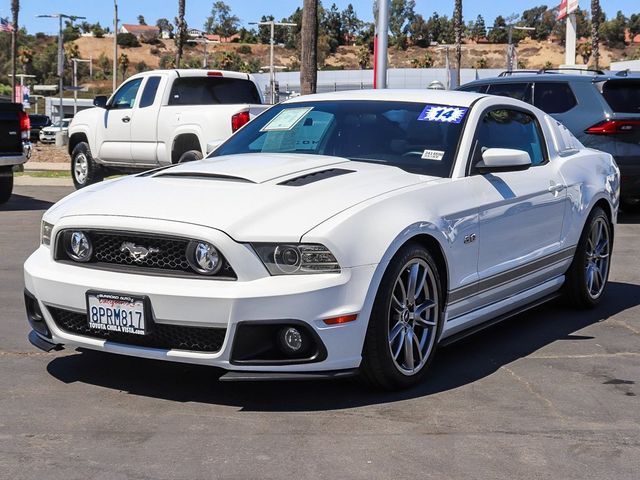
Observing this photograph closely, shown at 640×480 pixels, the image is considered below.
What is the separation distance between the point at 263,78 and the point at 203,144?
60461mm

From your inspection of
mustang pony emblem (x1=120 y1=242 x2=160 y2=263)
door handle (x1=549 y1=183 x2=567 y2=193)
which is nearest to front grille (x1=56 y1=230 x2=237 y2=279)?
mustang pony emblem (x1=120 y1=242 x2=160 y2=263)

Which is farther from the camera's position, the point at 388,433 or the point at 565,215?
the point at 565,215

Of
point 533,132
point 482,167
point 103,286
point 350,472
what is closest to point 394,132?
point 482,167

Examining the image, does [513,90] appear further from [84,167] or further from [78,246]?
[78,246]

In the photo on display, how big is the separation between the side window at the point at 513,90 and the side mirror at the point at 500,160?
7.28m

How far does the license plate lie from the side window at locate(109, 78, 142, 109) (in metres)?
11.5

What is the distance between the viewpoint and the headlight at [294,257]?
4652 mm

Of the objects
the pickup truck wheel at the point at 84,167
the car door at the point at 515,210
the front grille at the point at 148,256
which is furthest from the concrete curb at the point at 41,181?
the front grille at the point at 148,256

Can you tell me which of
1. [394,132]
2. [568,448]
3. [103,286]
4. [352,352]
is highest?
[394,132]

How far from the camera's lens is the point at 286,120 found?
655cm

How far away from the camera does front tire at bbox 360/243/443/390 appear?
4910 mm

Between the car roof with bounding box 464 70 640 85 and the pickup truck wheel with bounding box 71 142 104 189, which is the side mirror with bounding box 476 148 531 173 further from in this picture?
the pickup truck wheel with bounding box 71 142 104 189

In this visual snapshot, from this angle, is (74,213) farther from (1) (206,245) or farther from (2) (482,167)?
(2) (482,167)

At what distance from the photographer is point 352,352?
4.80m
